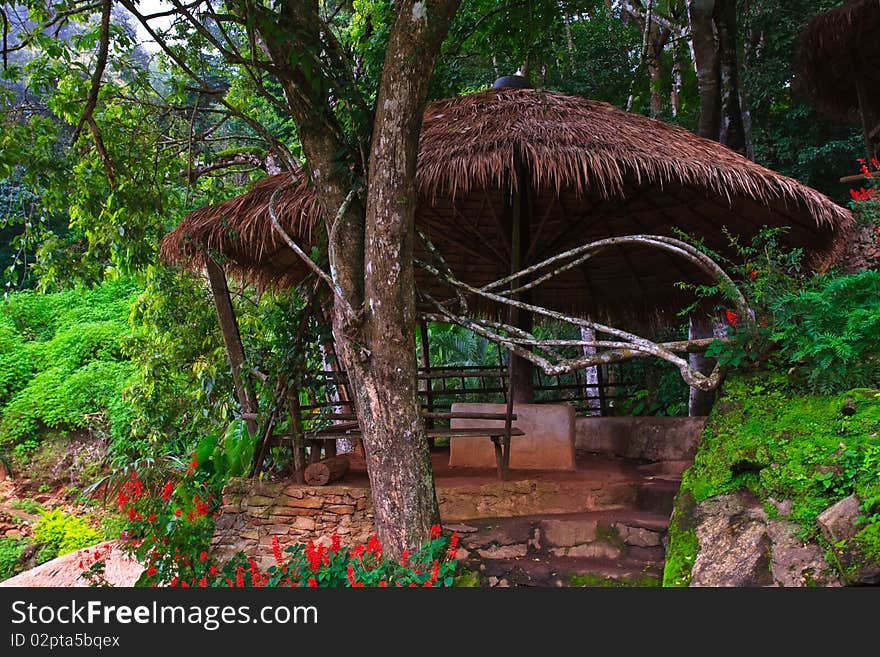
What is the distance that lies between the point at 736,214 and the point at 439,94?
2941mm

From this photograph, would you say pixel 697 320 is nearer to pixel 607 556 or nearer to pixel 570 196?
pixel 570 196

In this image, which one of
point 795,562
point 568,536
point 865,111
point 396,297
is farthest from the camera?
point 865,111

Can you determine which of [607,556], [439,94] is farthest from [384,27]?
[607,556]

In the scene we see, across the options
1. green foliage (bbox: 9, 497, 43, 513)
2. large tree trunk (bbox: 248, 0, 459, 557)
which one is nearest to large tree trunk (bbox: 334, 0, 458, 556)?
large tree trunk (bbox: 248, 0, 459, 557)

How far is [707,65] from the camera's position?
22.5 feet

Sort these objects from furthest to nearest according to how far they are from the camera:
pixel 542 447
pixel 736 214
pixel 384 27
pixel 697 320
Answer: pixel 697 320 < pixel 736 214 < pixel 384 27 < pixel 542 447

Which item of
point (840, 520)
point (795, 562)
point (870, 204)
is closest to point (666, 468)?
point (870, 204)

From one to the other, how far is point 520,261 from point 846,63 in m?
4.91

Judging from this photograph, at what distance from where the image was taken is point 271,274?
6.81m

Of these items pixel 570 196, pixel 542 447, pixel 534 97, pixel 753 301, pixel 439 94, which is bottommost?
pixel 542 447

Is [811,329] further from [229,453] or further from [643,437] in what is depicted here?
[229,453]

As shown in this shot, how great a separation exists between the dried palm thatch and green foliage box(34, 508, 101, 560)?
600 centimetres

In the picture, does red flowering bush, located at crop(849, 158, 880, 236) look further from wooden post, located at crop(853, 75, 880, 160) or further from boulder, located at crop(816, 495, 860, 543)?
wooden post, located at crop(853, 75, 880, 160)

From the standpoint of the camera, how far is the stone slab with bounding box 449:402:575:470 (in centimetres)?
540
